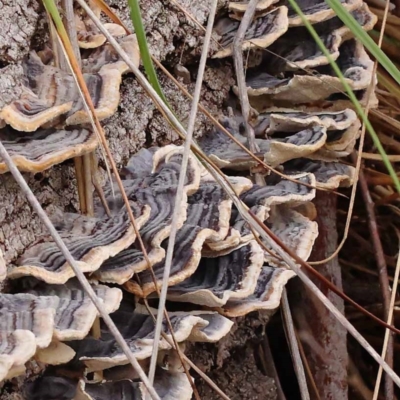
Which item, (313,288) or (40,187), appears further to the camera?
(40,187)

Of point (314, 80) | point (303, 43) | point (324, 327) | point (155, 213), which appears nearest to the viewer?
point (155, 213)

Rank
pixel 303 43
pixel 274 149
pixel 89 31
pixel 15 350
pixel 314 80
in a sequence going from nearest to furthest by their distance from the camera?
pixel 15 350 < pixel 89 31 < pixel 274 149 < pixel 314 80 < pixel 303 43

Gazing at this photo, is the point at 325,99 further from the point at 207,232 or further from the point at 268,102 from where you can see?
the point at 207,232

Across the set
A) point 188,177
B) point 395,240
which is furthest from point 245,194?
point 395,240

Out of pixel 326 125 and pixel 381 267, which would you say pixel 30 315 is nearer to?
pixel 326 125

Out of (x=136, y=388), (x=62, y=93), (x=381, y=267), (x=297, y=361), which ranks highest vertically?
(x=62, y=93)

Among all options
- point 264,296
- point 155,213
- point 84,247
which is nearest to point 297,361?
point 264,296
